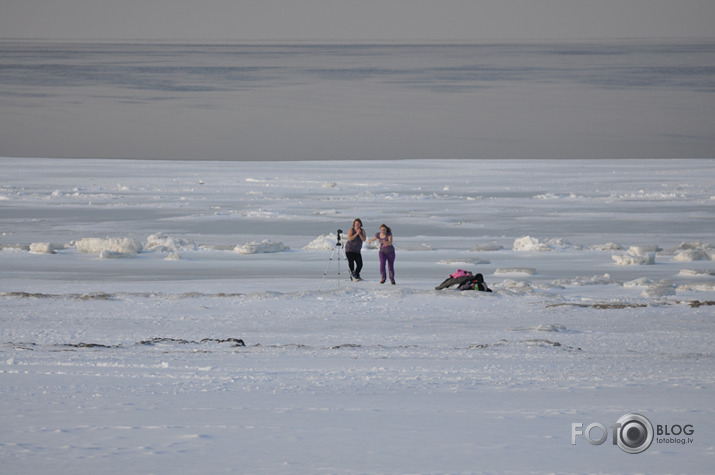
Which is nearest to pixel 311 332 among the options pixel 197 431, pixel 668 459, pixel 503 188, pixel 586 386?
pixel 586 386

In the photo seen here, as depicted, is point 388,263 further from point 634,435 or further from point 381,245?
point 634,435


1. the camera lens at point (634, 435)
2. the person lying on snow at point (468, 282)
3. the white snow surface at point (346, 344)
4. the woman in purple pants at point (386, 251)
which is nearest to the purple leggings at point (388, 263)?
the woman in purple pants at point (386, 251)

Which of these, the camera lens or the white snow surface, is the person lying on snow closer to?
the white snow surface

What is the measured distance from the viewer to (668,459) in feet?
15.9

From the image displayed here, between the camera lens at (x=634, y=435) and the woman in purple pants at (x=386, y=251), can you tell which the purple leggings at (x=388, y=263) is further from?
the camera lens at (x=634, y=435)

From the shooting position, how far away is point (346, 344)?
360 inches

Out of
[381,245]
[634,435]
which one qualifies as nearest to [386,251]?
[381,245]

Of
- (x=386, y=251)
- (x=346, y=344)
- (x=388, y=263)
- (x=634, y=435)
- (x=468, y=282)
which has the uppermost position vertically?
(x=386, y=251)

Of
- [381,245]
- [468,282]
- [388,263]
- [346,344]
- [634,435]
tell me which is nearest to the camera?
[634,435]

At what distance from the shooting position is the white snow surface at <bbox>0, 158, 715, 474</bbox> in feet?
16.4

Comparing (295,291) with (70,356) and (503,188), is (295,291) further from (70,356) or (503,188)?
(503,188)

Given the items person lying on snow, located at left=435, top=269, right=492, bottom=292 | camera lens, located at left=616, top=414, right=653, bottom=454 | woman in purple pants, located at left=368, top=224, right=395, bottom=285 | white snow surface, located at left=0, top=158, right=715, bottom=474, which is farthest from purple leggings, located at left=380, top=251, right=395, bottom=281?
camera lens, located at left=616, top=414, right=653, bottom=454

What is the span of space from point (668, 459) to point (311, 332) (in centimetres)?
550

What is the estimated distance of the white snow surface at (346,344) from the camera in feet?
16.4
